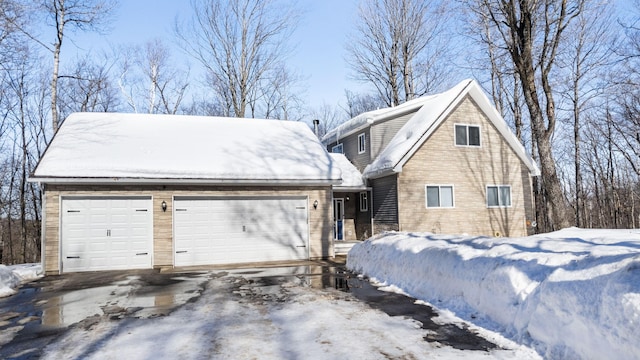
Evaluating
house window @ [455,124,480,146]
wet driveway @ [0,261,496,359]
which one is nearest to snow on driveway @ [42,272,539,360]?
wet driveway @ [0,261,496,359]

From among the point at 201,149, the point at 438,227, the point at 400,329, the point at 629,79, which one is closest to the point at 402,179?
the point at 438,227

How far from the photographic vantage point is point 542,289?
4.86 m

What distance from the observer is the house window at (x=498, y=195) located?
18.7 m

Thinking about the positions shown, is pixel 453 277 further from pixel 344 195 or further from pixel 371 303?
Result: pixel 344 195

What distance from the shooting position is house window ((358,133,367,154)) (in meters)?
21.3

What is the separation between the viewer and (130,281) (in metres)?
9.97

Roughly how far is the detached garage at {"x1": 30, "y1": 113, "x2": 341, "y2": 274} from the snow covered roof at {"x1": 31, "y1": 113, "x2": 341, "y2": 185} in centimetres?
3

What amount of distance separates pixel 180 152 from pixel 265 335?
9.65 meters

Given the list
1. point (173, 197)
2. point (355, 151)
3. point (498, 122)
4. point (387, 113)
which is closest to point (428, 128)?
point (387, 113)

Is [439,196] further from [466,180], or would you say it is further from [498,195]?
[498,195]

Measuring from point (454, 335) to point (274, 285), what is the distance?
4601 millimetres

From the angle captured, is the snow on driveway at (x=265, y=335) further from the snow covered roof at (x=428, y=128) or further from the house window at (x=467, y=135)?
the house window at (x=467, y=135)

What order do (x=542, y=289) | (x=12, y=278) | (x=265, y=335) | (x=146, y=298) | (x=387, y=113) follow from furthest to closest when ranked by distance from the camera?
(x=387, y=113), (x=12, y=278), (x=146, y=298), (x=265, y=335), (x=542, y=289)

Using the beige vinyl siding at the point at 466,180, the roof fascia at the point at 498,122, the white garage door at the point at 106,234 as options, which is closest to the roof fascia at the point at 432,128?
the beige vinyl siding at the point at 466,180
